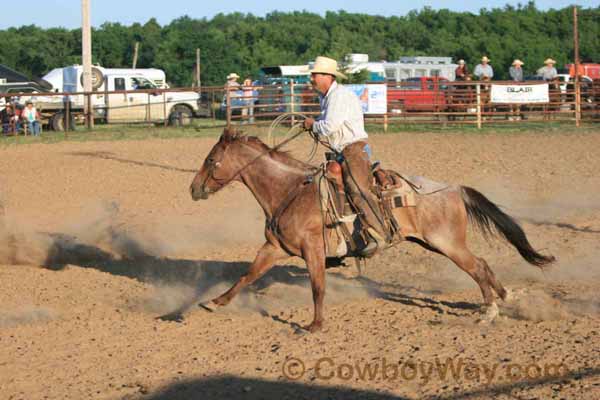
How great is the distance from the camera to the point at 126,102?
28672 mm

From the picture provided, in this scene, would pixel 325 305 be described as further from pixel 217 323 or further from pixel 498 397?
pixel 498 397

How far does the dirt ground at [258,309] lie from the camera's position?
5.36 metres

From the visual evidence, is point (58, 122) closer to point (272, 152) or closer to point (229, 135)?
point (229, 135)

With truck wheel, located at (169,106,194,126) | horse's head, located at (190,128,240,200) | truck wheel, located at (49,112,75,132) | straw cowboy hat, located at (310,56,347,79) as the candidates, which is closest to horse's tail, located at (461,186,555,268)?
straw cowboy hat, located at (310,56,347,79)

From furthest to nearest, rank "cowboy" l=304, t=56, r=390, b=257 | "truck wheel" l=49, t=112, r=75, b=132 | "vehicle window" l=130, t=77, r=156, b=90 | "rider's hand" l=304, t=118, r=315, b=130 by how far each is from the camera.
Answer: "vehicle window" l=130, t=77, r=156, b=90
"truck wheel" l=49, t=112, r=75, b=132
"rider's hand" l=304, t=118, r=315, b=130
"cowboy" l=304, t=56, r=390, b=257

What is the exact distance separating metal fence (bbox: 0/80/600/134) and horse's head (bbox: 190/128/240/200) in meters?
13.6

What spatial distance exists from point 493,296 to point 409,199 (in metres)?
1.13

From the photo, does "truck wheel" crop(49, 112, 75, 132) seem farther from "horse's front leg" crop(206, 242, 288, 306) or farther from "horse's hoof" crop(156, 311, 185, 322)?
"horse's front leg" crop(206, 242, 288, 306)

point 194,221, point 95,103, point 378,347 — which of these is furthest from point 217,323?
point 95,103

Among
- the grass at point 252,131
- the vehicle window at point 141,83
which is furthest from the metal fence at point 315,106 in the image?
the vehicle window at point 141,83

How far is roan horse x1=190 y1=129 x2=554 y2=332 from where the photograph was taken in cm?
685

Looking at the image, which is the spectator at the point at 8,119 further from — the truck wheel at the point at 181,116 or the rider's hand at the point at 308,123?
the rider's hand at the point at 308,123

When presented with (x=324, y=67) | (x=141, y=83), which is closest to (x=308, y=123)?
(x=324, y=67)

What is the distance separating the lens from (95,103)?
28.7 m
